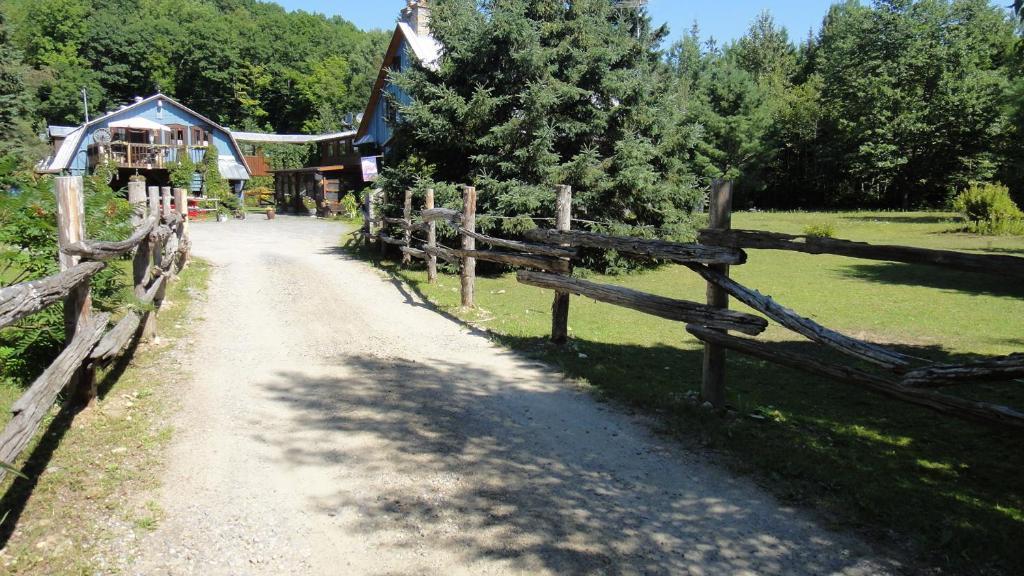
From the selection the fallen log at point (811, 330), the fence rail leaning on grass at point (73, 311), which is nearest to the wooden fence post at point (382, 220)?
the fence rail leaning on grass at point (73, 311)

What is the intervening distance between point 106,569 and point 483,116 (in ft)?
42.6

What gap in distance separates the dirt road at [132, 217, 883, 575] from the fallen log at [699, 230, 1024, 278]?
5.34 ft

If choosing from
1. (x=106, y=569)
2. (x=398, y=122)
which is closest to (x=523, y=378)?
(x=106, y=569)

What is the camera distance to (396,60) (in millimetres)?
30281

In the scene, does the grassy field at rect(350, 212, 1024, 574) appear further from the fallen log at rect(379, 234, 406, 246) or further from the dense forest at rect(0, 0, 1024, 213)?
the dense forest at rect(0, 0, 1024, 213)

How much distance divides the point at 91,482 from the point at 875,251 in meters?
5.09

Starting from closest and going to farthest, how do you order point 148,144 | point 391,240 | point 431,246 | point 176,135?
point 431,246
point 391,240
point 148,144
point 176,135

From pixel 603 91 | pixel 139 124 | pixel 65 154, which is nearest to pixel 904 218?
pixel 603 91

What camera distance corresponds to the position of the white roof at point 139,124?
3809cm

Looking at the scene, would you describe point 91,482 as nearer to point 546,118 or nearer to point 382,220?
point 546,118

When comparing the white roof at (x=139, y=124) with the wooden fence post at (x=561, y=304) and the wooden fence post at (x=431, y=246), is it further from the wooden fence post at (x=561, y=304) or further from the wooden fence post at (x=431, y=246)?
the wooden fence post at (x=561, y=304)

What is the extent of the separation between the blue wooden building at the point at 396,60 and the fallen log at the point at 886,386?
18879mm

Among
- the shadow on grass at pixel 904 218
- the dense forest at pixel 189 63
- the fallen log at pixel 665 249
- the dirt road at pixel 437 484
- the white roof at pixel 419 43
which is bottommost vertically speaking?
Answer: the dirt road at pixel 437 484

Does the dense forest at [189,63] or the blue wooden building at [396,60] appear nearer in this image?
the blue wooden building at [396,60]
